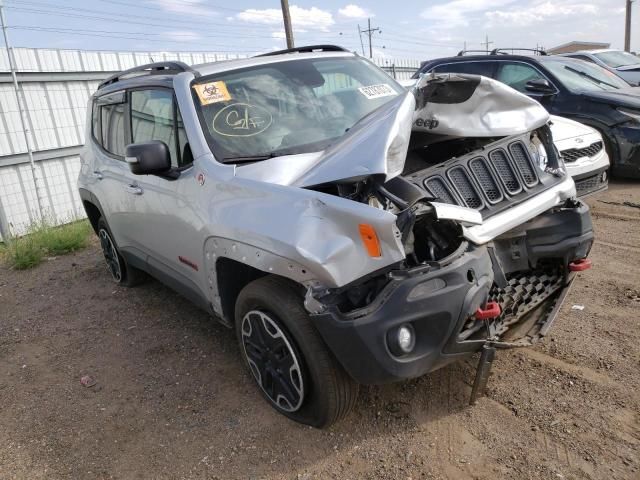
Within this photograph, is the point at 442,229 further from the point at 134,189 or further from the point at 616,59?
the point at 616,59

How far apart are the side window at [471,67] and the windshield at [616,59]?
6.24 metres

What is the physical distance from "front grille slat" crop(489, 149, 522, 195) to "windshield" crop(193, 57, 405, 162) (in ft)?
2.99

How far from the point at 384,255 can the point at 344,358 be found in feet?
1.63

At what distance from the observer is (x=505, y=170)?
9.86ft

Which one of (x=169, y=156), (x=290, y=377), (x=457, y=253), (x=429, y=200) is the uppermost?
(x=169, y=156)

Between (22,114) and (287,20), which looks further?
(287,20)

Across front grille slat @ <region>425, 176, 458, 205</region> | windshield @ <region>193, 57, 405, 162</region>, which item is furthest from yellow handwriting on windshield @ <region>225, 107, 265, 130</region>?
front grille slat @ <region>425, 176, 458, 205</region>

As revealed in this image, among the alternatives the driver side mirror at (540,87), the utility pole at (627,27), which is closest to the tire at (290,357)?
the driver side mirror at (540,87)

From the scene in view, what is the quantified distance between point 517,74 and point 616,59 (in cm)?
748

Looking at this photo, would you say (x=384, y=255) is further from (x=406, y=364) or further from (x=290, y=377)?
(x=290, y=377)

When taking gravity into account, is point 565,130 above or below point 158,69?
below

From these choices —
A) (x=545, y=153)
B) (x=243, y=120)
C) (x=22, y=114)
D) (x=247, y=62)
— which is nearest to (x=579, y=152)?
(x=545, y=153)

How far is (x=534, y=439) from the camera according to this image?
248 centimetres

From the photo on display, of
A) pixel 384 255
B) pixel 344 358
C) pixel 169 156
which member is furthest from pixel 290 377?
pixel 169 156
